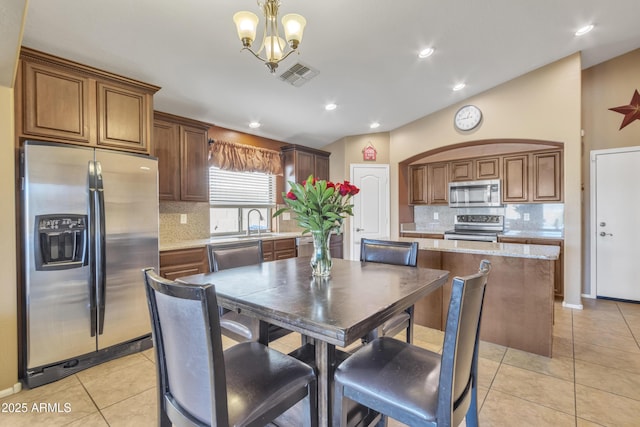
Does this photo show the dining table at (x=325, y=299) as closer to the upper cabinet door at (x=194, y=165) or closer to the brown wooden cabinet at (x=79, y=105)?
the brown wooden cabinet at (x=79, y=105)

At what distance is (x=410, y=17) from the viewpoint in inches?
102

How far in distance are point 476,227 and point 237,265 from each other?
4.21 m

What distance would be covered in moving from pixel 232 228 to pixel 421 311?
285cm

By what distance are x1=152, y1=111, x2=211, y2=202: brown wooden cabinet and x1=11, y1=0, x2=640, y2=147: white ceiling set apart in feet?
0.83

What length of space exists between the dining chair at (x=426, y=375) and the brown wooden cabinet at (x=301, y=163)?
3.68 meters

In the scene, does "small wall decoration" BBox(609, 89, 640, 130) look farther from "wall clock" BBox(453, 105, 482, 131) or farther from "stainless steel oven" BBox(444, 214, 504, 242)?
"stainless steel oven" BBox(444, 214, 504, 242)

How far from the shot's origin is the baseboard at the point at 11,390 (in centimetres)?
196

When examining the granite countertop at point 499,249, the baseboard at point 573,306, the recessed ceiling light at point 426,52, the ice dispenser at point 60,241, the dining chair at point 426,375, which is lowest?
the baseboard at point 573,306

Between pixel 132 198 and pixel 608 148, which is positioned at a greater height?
pixel 608 148

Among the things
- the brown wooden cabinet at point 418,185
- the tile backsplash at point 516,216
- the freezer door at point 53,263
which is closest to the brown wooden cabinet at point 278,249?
the freezer door at point 53,263

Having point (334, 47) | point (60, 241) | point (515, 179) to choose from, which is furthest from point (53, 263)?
point (515, 179)

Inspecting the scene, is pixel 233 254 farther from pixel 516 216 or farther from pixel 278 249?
pixel 516 216

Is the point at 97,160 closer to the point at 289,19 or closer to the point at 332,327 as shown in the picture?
the point at 289,19

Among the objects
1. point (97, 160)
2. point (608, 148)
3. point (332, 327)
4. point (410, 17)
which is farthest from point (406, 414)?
point (608, 148)
